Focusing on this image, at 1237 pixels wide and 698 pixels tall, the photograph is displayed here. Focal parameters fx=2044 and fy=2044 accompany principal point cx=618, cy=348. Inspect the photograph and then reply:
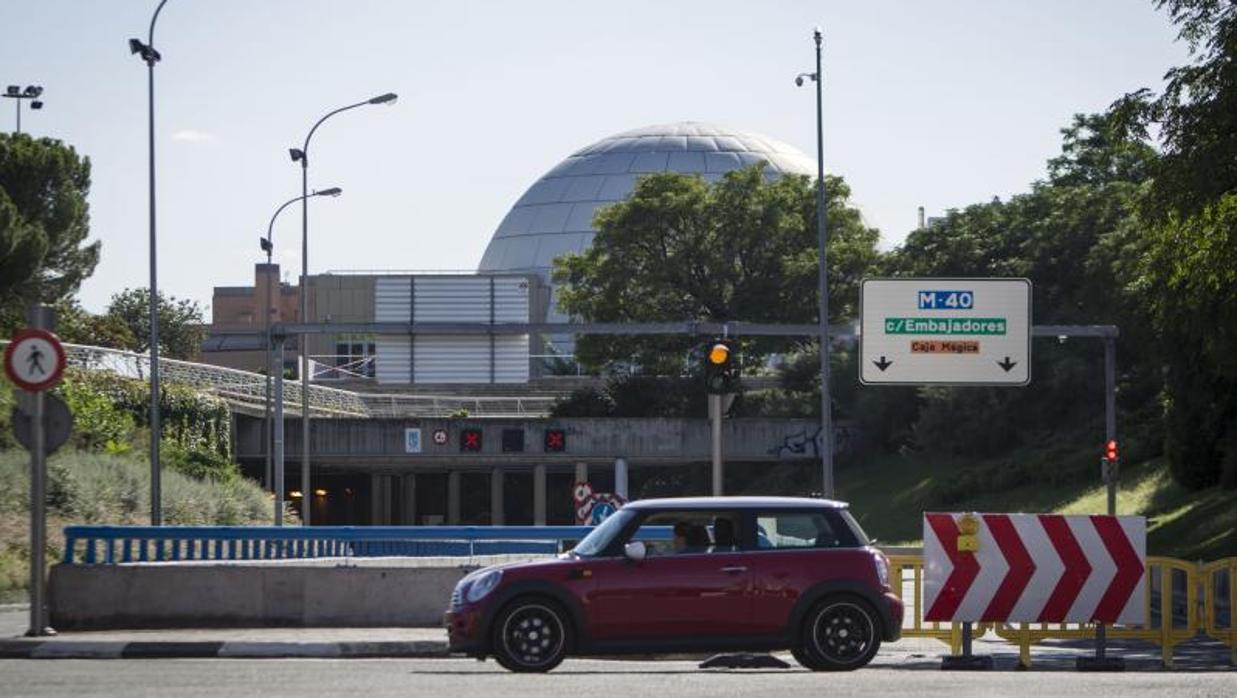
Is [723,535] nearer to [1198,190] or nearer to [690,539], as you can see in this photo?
[690,539]

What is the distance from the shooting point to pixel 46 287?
76125mm

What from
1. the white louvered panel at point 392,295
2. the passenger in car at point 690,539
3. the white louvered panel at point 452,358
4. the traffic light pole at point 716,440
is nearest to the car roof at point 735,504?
the passenger in car at point 690,539

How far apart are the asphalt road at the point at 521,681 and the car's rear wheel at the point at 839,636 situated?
20 centimetres

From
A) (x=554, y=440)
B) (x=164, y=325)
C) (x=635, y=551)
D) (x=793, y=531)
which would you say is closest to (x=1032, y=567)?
(x=793, y=531)

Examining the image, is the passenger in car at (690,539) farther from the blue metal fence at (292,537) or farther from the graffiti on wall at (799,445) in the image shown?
the graffiti on wall at (799,445)

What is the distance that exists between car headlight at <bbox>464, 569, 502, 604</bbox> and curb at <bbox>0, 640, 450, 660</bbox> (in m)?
2.51

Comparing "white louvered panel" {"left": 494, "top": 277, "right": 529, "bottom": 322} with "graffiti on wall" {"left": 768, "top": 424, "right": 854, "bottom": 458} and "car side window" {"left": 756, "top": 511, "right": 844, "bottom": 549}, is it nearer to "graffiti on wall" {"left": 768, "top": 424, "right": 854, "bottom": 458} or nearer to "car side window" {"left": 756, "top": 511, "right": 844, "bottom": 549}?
"graffiti on wall" {"left": 768, "top": 424, "right": 854, "bottom": 458}

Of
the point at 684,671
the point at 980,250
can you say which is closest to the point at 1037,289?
the point at 980,250

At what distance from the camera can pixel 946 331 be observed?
38.0 metres

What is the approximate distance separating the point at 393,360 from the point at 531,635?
39.6 meters

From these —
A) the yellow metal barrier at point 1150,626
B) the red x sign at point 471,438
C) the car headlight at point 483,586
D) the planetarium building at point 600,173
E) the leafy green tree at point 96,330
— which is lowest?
the yellow metal barrier at point 1150,626

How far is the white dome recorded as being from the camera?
130 m

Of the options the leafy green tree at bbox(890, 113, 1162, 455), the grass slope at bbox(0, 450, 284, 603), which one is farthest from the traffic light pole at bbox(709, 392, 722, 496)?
the leafy green tree at bbox(890, 113, 1162, 455)

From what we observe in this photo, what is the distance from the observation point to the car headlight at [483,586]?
1730 centimetres
